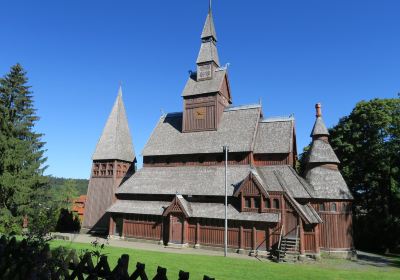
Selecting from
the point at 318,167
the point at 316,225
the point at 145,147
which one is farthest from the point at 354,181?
the point at 145,147

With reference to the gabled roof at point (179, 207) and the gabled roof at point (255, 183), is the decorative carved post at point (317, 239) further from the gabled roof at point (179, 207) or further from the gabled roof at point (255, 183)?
the gabled roof at point (179, 207)

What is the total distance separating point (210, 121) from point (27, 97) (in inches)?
843

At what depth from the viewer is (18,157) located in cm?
3328

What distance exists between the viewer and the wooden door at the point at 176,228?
29594mm

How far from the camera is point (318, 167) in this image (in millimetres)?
30156

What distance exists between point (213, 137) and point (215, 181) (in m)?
5.83

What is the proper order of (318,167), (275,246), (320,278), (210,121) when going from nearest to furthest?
(320,278)
(275,246)
(318,167)
(210,121)

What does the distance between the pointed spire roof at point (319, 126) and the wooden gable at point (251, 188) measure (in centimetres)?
908

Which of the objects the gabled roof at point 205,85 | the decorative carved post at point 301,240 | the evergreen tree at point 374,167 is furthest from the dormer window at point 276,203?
the gabled roof at point 205,85

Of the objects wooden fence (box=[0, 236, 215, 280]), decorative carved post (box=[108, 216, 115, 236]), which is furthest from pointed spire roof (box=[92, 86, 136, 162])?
wooden fence (box=[0, 236, 215, 280])

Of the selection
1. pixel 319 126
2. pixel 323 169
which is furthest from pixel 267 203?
pixel 319 126

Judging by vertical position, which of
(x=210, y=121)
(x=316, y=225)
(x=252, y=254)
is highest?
(x=210, y=121)

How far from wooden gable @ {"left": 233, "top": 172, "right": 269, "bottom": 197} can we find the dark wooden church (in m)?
0.09

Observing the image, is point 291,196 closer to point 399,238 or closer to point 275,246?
point 275,246
